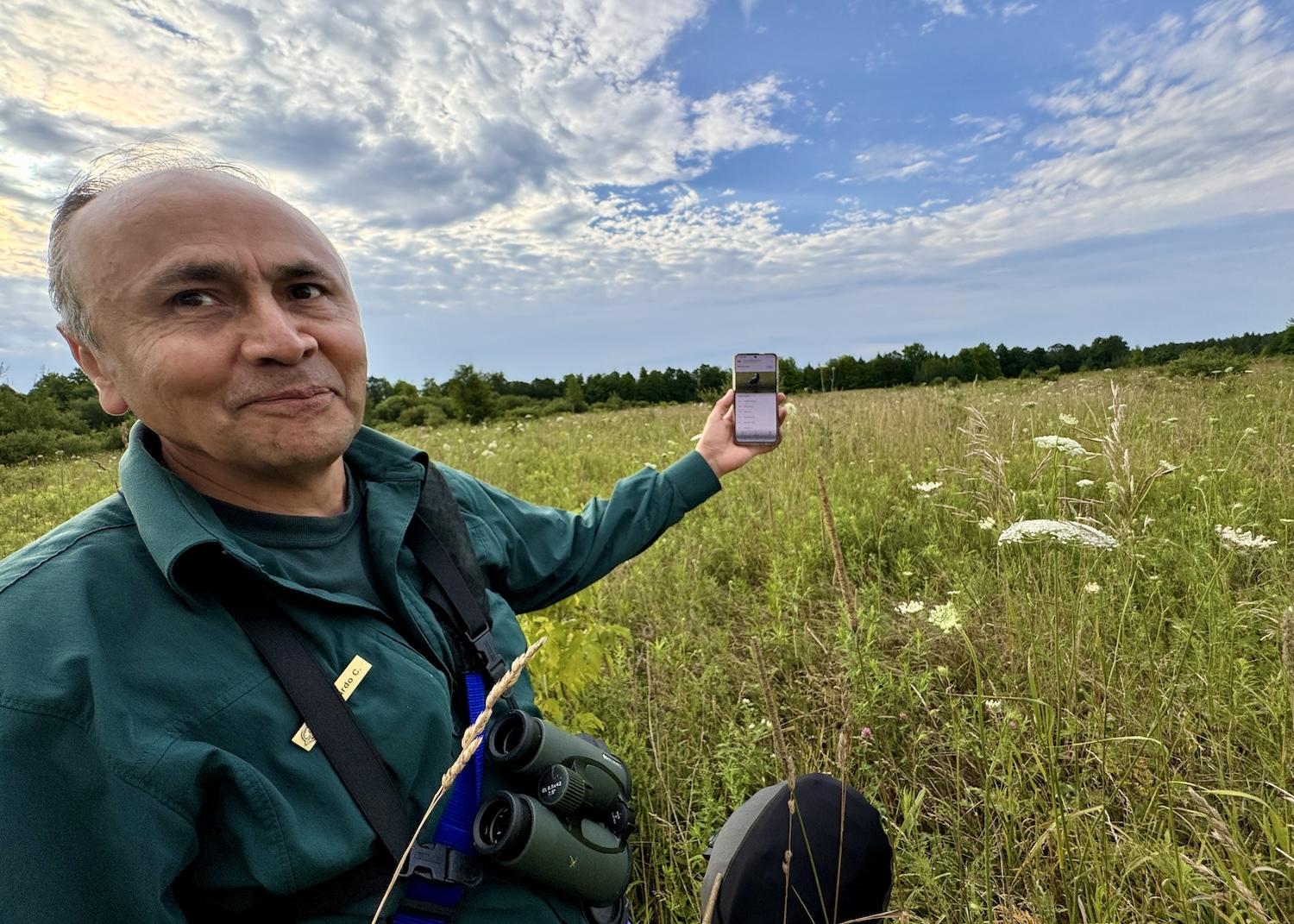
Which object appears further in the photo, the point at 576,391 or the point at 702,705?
the point at 576,391

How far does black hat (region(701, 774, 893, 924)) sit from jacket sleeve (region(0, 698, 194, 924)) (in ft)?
3.08

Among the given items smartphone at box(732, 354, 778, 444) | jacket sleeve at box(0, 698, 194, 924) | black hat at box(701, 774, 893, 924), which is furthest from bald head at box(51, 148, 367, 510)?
smartphone at box(732, 354, 778, 444)

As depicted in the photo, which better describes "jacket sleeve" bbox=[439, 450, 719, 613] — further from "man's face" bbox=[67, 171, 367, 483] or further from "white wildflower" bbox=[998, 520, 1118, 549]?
"white wildflower" bbox=[998, 520, 1118, 549]

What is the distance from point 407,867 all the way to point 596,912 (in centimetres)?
54

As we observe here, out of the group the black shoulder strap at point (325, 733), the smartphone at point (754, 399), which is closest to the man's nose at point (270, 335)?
the black shoulder strap at point (325, 733)

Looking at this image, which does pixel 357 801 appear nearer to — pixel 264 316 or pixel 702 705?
pixel 264 316

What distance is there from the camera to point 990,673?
2.30 metres

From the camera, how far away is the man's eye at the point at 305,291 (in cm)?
149

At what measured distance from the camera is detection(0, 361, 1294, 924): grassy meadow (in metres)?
1.43

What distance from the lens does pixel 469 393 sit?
33656mm

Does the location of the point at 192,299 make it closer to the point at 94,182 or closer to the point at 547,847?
the point at 94,182

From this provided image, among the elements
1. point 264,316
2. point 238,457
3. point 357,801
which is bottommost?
point 357,801

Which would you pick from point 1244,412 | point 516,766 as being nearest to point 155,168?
point 516,766

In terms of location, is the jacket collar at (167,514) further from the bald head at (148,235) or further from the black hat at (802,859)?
the black hat at (802,859)
